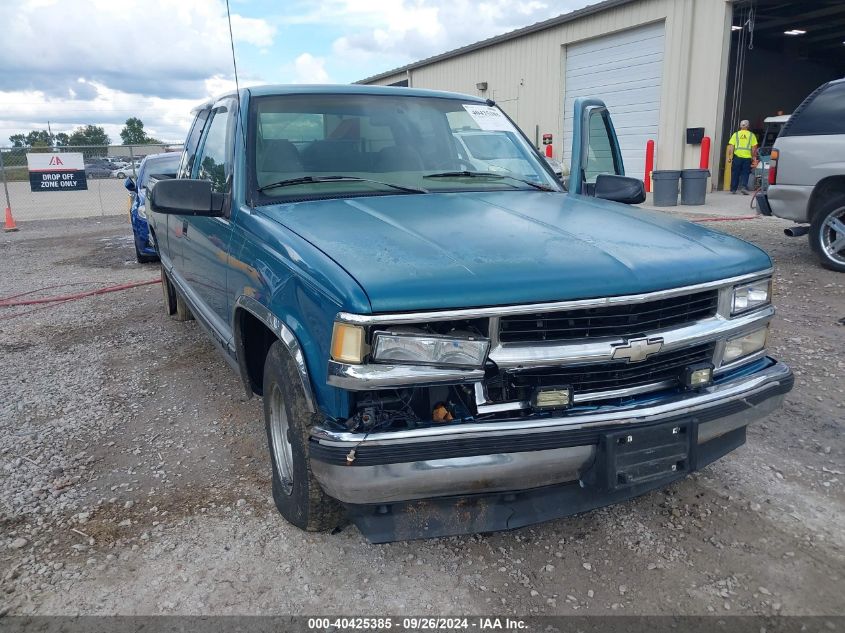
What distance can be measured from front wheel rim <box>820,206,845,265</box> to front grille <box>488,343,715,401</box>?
5810 mm

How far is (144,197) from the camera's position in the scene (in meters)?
9.25

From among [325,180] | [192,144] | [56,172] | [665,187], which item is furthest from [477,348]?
[56,172]

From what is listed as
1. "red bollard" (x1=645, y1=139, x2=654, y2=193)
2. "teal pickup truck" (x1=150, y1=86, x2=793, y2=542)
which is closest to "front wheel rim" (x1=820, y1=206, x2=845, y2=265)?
"teal pickup truck" (x1=150, y1=86, x2=793, y2=542)

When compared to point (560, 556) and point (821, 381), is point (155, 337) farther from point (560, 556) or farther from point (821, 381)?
point (821, 381)

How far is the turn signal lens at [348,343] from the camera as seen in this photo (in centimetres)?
214

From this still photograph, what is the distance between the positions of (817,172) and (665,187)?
647cm

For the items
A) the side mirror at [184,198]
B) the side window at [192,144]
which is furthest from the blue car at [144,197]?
the side mirror at [184,198]

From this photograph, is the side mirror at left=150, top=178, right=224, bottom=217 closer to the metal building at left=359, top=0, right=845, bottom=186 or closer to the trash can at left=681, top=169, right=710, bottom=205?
the trash can at left=681, top=169, right=710, bottom=205

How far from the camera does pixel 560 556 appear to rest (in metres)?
2.70

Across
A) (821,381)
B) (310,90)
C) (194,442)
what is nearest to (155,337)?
(194,442)

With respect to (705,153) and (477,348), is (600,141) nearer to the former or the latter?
(477,348)

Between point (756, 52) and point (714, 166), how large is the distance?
11787 millimetres

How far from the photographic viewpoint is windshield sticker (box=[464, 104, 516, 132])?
13.4ft

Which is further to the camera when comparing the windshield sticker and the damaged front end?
the windshield sticker
